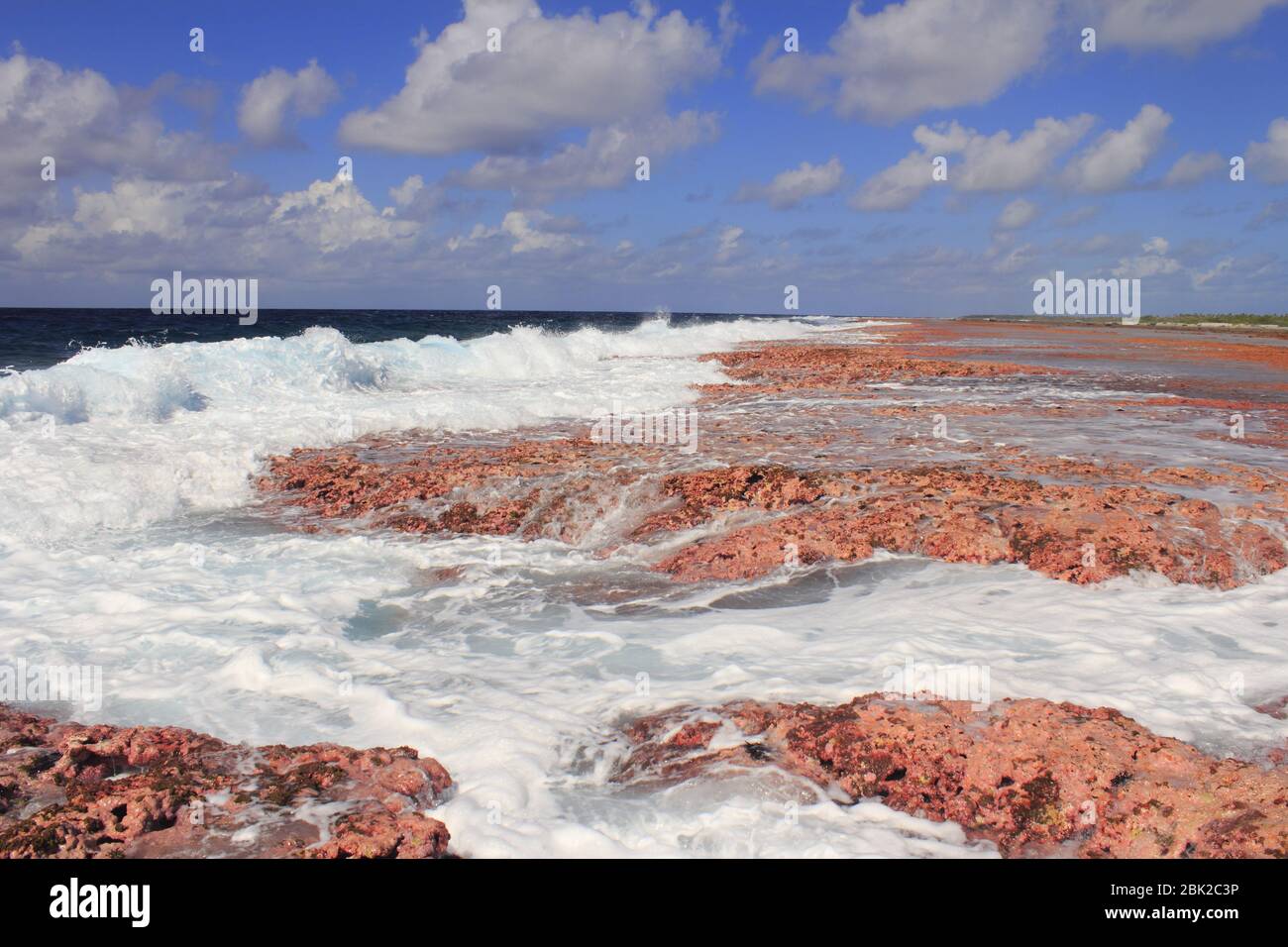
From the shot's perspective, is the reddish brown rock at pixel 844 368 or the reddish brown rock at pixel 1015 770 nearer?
the reddish brown rock at pixel 1015 770

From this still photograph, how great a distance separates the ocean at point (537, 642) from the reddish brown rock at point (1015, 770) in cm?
17

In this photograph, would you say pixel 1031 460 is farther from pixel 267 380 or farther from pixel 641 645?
pixel 267 380

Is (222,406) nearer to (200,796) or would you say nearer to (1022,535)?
(200,796)

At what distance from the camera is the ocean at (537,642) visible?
375 cm

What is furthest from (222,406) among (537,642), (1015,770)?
(1015,770)

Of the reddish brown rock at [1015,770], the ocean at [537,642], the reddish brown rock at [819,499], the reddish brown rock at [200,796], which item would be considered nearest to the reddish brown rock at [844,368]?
the reddish brown rock at [819,499]

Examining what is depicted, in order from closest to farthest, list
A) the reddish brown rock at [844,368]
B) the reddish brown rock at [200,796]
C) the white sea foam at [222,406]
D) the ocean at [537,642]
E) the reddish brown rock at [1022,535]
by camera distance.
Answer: the reddish brown rock at [200,796], the ocean at [537,642], the reddish brown rock at [1022,535], the white sea foam at [222,406], the reddish brown rock at [844,368]

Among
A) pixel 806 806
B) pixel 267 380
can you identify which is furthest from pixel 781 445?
pixel 267 380

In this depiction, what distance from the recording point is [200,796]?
141 inches

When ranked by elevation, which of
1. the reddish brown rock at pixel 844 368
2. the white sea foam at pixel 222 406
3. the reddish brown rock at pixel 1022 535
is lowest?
the reddish brown rock at pixel 1022 535

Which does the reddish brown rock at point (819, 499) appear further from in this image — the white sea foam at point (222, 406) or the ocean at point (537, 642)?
the white sea foam at point (222, 406)

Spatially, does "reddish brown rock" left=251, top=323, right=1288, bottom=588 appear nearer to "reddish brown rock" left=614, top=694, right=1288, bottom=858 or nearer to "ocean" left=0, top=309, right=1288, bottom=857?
"ocean" left=0, top=309, right=1288, bottom=857

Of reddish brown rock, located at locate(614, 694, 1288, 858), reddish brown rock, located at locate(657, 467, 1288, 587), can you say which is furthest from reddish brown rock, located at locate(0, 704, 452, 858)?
reddish brown rock, located at locate(657, 467, 1288, 587)

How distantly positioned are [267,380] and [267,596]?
44.2 ft
